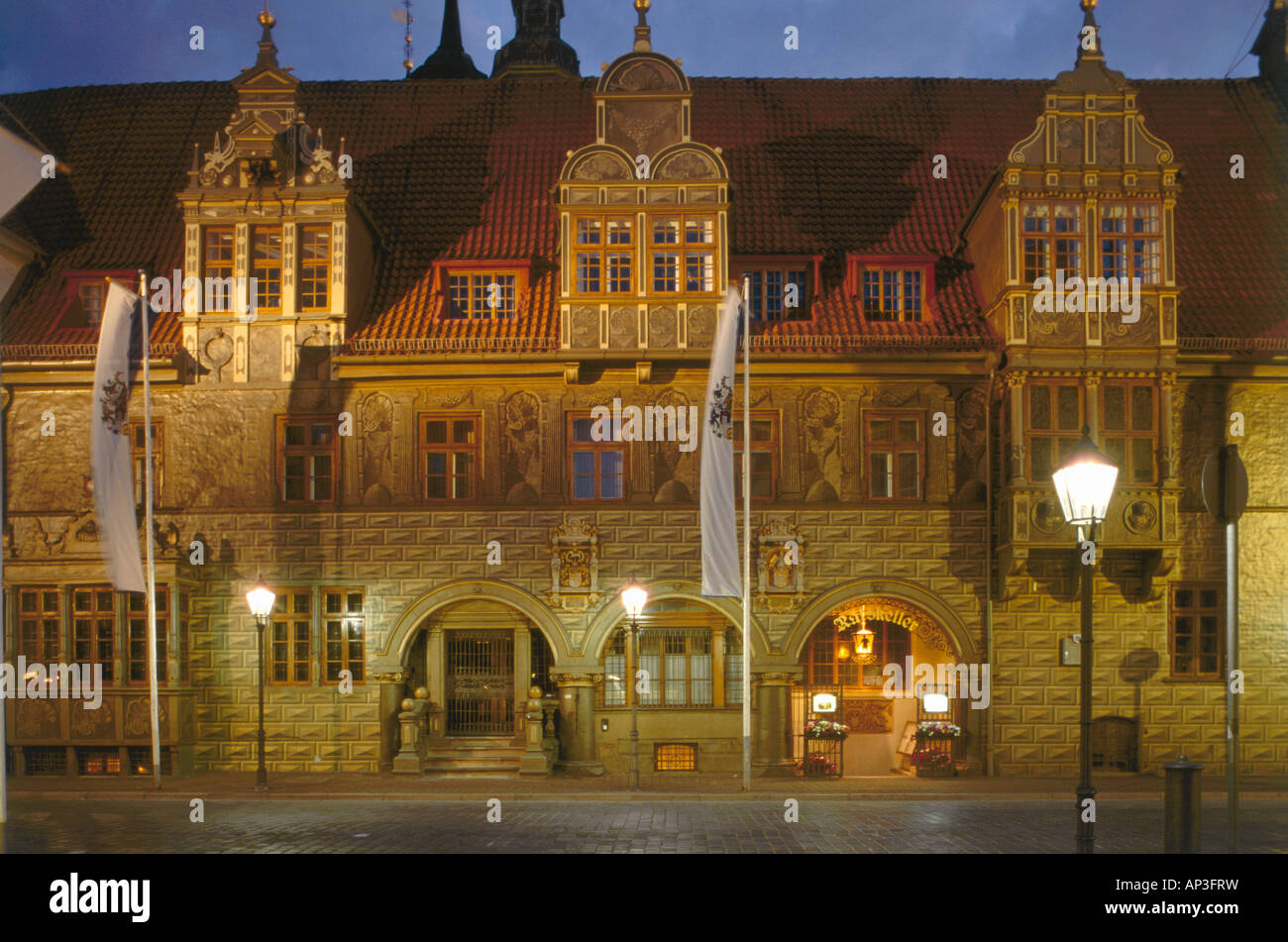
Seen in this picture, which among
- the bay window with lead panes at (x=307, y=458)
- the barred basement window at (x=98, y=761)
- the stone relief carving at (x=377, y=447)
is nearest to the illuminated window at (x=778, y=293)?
the stone relief carving at (x=377, y=447)

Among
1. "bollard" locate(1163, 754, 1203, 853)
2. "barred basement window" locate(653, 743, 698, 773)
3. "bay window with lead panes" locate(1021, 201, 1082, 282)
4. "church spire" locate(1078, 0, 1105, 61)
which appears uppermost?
"church spire" locate(1078, 0, 1105, 61)

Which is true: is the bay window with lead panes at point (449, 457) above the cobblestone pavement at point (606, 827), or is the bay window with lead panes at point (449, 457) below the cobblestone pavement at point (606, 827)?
above

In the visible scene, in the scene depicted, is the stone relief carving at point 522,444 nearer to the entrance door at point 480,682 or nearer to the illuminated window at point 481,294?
the illuminated window at point 481,294

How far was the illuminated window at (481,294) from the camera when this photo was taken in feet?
89.6

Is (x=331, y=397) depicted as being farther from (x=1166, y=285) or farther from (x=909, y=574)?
(x=1166, y=285)

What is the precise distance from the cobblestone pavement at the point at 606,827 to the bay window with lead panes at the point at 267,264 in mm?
10748

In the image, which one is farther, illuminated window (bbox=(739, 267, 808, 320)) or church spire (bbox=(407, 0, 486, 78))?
church spire (bbox=(407, 0, 486, 78))

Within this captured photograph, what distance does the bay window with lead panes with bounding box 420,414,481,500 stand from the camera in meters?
26.3

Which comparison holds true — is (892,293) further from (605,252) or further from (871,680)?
(871,680)

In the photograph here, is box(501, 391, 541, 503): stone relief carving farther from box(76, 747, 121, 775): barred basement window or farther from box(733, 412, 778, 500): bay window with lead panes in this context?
box(76, 747, 121, 775): barred basement window

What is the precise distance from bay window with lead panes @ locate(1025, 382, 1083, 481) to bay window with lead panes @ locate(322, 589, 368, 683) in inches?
565

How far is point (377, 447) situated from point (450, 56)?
29737mm

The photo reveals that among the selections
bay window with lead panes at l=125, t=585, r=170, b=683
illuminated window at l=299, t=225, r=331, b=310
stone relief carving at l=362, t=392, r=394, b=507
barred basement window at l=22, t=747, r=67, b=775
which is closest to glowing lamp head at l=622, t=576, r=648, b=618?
stone relief carving at l=362, t=392, r=394, b=507

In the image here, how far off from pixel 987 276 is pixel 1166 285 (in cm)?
359
